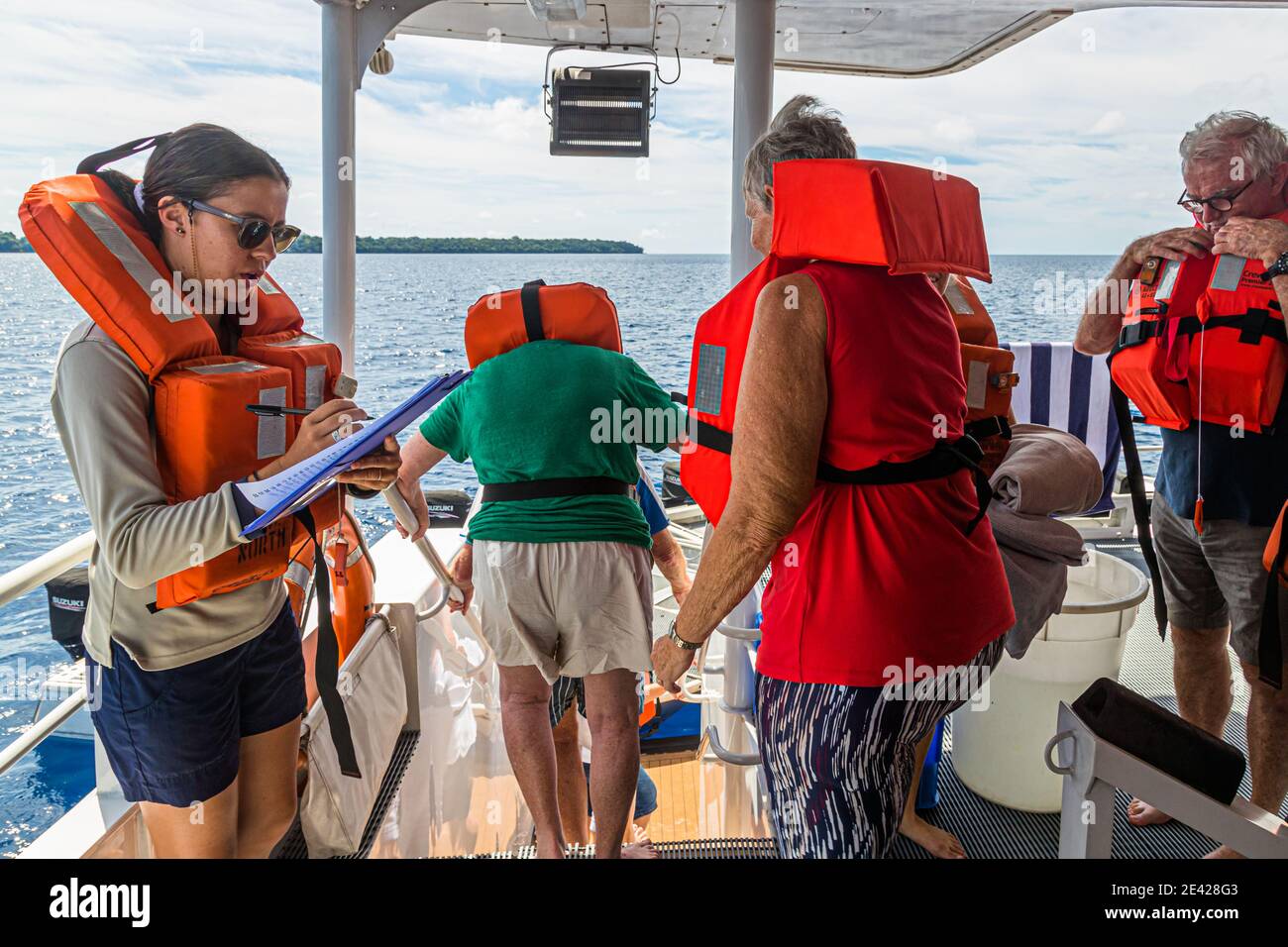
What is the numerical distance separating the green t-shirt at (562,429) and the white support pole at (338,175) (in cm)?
93

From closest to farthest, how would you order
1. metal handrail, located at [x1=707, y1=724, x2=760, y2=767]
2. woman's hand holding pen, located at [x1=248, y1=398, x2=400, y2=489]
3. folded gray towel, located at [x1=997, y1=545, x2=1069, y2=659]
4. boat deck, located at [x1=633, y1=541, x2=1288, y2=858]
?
woman's hand holding pen, located at [x1=248, y1=398, x2=400, y2=489]
folded gray towel, located at [x1=997, y1=545, x2=1069, y2=659]
boat deck, located at [x1=633, y1=541, x2=1288, y2=858]
metal handrail, located at [x1=707, y1=724, x2=760, y2=767]

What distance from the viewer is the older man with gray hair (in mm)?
2027

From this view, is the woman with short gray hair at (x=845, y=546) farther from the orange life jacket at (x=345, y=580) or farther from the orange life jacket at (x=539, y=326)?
the orange life jacket at (x=345, y=580)

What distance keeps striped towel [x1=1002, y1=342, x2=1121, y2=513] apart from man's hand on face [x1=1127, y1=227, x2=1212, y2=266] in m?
1.69

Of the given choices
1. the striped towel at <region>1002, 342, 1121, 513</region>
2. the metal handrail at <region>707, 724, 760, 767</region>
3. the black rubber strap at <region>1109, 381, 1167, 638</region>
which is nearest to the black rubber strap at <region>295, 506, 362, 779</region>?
the metal handrail at <region>707, 724, 760, 767</region>

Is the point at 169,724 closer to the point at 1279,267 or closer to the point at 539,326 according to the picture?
the point at 539,326

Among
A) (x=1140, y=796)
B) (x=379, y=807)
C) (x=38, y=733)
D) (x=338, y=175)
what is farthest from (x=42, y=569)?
(x=1140, y=796)

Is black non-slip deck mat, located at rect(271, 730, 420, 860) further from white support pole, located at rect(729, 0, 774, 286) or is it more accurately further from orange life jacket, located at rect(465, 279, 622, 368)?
white support pole, located at rect(729, 0, 774, 286)

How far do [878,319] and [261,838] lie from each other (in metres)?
1.32

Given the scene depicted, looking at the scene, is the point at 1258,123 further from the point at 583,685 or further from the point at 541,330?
the point at 583,685

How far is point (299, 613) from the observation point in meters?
2.01

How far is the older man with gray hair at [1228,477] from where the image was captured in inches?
79.8

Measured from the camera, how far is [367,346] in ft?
111
